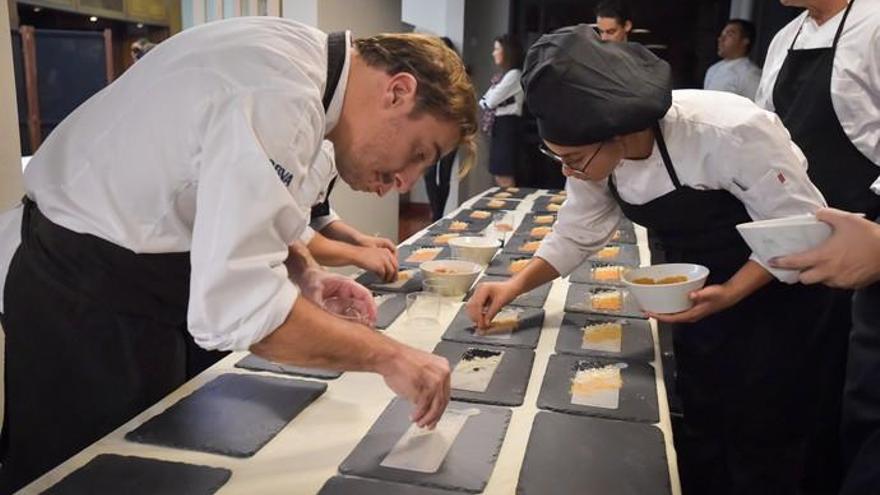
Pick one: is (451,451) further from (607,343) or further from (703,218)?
(703,218)

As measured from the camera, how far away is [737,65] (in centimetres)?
426

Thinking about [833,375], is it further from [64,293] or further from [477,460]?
[64,293]

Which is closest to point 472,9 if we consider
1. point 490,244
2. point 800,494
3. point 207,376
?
point 490,244

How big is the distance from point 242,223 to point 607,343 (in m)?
0.81

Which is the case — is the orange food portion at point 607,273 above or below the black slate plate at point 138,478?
above

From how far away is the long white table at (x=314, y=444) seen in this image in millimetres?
900

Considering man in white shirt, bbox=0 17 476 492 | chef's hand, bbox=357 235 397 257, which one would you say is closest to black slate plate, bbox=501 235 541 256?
chef's hand, bbox=357 235 397 257

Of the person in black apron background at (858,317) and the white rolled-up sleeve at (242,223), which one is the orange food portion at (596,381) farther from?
the white rolled-up sleeve at (242,223)

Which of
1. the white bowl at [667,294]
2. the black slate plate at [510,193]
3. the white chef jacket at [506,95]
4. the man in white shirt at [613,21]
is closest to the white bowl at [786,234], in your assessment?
the white bowl at [667,294]

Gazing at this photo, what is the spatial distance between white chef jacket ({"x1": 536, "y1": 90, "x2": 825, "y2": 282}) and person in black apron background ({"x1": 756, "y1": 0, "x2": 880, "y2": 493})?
1.78 ft

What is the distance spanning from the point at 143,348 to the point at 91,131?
0.34 m

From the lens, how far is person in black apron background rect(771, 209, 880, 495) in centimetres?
115

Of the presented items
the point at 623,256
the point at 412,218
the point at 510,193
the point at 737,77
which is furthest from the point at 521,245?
the point at 412,218

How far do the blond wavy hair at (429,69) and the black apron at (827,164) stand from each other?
1.20m
